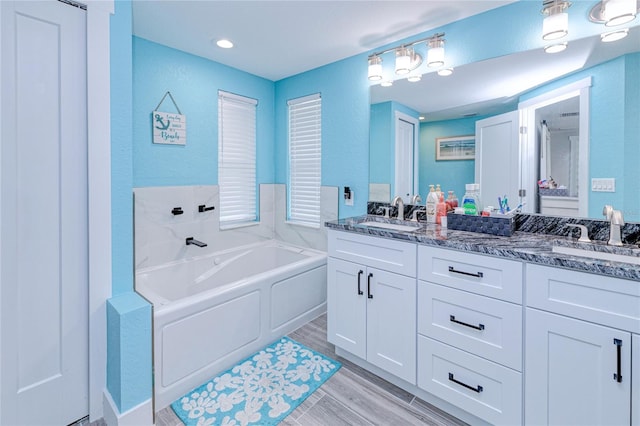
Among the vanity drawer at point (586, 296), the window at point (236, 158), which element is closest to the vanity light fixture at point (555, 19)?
the vanity drawer at point (586, 296)

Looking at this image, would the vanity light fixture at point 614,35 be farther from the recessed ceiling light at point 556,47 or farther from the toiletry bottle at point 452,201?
the toiletry bottle at point 452,201

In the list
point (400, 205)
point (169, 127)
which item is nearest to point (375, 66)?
point (400, 205)

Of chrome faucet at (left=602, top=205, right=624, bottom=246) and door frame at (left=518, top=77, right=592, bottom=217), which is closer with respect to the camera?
chrome faucet at (left=602, top=205, right=624, bottom=246)

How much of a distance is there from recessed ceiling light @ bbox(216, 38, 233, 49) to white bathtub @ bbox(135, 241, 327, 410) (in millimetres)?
1891

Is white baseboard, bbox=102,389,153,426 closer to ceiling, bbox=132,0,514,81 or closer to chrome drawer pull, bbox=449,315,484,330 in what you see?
chrome drawer pull, bbox=449,315,484,330

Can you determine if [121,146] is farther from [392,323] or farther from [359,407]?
[359,407]

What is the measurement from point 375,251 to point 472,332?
664 mm

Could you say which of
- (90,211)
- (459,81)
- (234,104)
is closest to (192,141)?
(234,104)

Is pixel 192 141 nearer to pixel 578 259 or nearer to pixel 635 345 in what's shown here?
pixel 578 259

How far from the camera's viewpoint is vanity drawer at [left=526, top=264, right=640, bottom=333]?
1.10 m

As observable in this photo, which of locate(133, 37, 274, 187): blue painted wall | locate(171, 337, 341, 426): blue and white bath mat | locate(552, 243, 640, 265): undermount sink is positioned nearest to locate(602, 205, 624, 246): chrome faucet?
locate(552, 243, 640, 265): undermount sink

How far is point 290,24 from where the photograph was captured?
87.5 inches

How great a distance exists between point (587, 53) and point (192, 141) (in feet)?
9.52

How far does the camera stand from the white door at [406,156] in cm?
240
